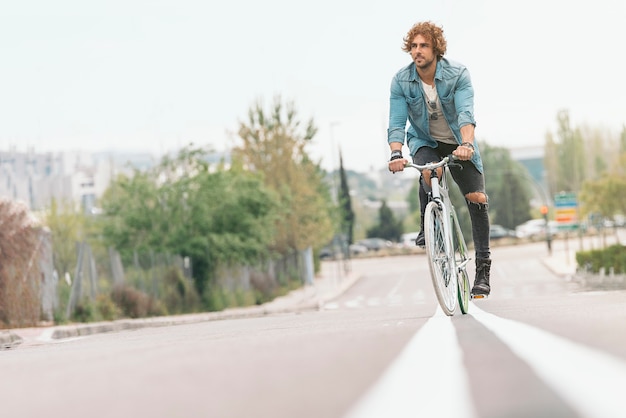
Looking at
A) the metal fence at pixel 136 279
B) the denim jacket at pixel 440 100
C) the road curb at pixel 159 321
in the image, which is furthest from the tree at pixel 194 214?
the denim jacket at pixel 440 100

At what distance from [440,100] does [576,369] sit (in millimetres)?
4421

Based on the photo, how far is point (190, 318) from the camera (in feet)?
87.7

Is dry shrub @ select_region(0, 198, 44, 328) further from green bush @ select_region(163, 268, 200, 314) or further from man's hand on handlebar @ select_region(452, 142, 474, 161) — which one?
man's hand on handlebar @ select_region(452, 142, 474, 161)

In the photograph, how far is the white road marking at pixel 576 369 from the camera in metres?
3.10

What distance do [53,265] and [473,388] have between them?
2224 centimetres

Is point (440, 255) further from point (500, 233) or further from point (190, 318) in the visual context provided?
point (500, 233)

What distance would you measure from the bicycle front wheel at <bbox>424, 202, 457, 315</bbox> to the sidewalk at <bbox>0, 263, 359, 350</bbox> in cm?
816

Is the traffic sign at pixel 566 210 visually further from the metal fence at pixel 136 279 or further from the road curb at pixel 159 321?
the metal fence at pixel 136 279

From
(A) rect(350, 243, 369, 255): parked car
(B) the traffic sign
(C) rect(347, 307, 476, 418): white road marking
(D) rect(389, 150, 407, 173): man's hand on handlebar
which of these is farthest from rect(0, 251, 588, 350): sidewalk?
(A) rect(350, 243, 369, 255): parked car

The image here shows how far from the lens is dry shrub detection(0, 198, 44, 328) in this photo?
21.4 m

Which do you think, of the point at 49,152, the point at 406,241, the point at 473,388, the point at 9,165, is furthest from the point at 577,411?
the point at 49,152

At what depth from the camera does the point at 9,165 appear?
108938 mm

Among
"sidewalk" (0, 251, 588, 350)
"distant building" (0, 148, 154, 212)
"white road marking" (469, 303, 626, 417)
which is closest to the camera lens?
"white road marking" (469, 303, 626, 417)

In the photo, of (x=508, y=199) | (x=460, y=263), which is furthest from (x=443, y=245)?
(x=508, y=199)
